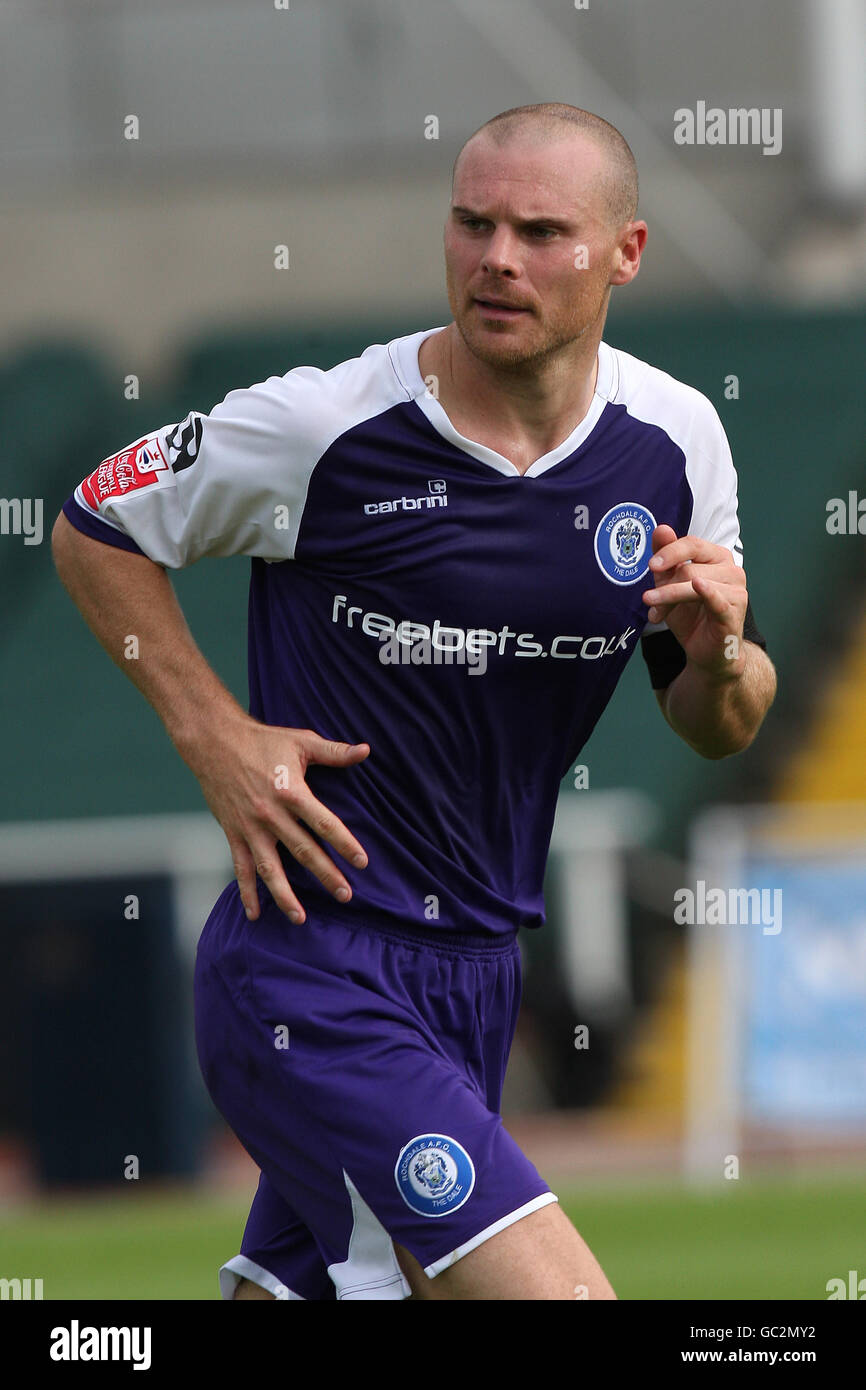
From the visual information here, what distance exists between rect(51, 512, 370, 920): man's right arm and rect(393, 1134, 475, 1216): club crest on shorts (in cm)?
52

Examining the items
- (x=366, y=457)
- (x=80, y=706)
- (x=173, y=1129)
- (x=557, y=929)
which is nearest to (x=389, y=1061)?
(x=366, y=457)

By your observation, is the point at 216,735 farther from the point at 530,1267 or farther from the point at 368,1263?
the point at 530,1267

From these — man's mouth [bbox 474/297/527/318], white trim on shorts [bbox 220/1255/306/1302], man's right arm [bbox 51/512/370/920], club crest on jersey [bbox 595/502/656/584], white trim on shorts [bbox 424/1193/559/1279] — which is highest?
man's mouth [bbox 474/297/527/318]

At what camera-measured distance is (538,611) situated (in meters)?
4.13

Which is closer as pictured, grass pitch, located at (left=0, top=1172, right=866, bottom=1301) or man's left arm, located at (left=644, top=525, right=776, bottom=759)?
man's left arm, located at (left=644, top=525, right=776, bottom=759)

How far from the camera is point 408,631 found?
162 inches

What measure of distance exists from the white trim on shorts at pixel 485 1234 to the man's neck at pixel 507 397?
1423 millimetres

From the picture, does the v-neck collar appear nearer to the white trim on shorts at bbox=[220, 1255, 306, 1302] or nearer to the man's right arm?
the man's right arm

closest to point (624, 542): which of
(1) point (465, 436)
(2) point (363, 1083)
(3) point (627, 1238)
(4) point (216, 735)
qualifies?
(1) point (465, 436)

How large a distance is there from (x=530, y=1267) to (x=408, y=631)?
123 centimetres

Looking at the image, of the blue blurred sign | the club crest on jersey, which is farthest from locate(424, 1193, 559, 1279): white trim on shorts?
the blue blurred sign

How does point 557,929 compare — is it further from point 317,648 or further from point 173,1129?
point 317,648

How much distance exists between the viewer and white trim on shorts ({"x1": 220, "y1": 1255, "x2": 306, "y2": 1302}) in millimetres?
4301
